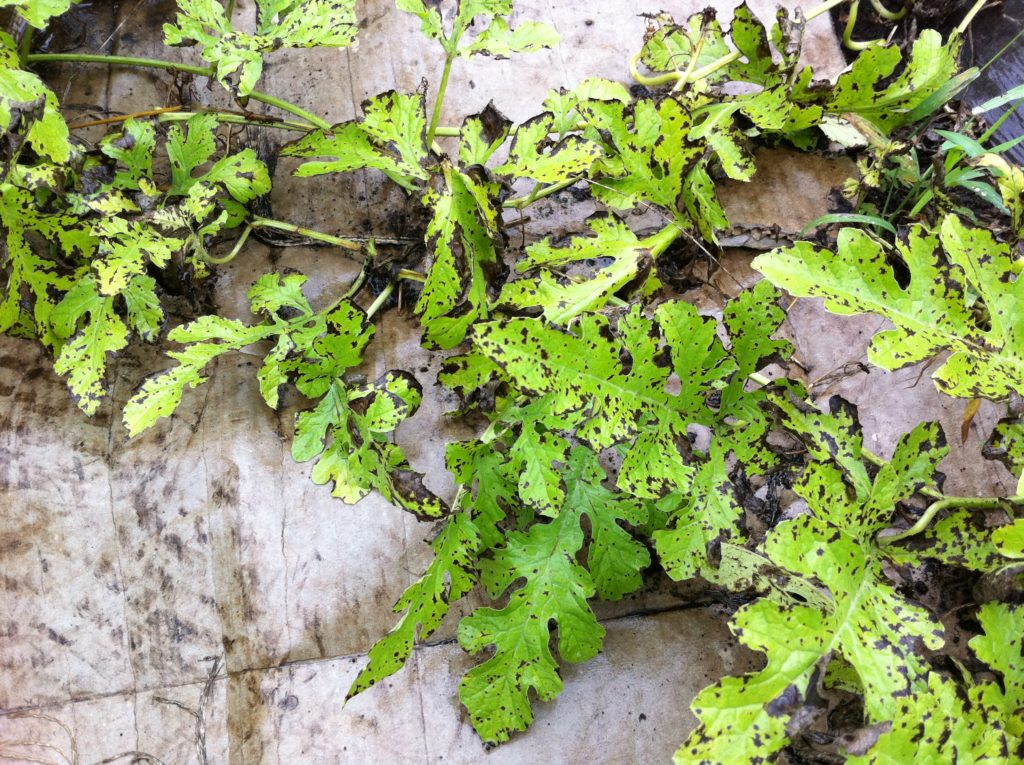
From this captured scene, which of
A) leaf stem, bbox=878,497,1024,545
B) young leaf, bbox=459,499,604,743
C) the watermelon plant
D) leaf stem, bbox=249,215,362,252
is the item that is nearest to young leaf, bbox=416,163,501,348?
the watermelon plant

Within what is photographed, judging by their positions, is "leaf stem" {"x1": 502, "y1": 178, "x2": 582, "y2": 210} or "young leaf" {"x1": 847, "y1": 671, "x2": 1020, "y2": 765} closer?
"young leaf" {"x1": 847, "y1": 671, "x2": 1020, "y2": 765}

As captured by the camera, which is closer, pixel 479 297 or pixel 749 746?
pixel 749 746

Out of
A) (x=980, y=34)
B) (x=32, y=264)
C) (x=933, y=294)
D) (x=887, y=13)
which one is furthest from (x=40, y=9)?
(x=980, y=34)

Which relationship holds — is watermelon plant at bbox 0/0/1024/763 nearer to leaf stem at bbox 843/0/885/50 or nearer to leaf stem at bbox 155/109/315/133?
leaf stem at bbox 155/109/315/133

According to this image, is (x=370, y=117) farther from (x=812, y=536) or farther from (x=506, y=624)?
(x=812, y=536)

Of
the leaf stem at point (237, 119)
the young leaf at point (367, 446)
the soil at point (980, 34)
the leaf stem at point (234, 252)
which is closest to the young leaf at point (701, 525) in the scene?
the young leaf at point (367, 446)

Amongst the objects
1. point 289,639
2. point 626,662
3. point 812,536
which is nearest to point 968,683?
point 812,536
